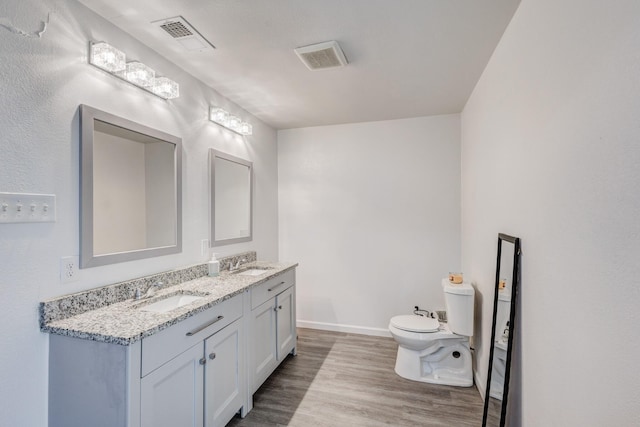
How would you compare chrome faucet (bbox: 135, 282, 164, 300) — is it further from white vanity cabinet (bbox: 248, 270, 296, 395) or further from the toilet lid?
the toilet lid

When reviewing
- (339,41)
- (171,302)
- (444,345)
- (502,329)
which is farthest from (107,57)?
(444,345)

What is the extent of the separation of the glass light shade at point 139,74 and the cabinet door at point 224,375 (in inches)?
60.2

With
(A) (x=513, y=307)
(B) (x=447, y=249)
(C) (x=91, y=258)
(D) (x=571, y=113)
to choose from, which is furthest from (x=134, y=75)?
(B) (x=447, y=249)

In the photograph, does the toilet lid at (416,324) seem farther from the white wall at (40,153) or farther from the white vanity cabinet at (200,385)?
the white wall at (40,153)

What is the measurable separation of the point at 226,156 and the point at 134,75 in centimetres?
103

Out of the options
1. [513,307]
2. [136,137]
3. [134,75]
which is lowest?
[513,307]

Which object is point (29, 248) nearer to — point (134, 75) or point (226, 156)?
point (134, 75)

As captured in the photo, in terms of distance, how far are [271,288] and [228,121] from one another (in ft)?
4.80

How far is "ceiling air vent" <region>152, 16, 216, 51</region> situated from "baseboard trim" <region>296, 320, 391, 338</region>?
300 cm

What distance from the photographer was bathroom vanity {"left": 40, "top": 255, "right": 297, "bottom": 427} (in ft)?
4.15

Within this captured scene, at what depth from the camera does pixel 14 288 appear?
1285 mm

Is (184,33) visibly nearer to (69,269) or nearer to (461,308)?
(69,269)

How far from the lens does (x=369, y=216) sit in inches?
140

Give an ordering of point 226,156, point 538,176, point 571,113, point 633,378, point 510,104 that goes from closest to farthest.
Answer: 1. point 633,378
2. point 571,113
3. point 538,176
4. point 510,104
5. point 226,156
